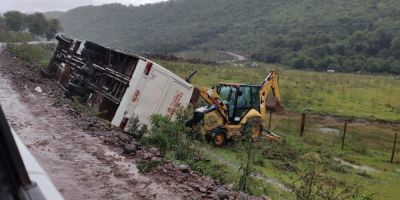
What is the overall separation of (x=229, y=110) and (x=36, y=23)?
264ft

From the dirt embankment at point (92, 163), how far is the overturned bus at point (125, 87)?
41.7 inches

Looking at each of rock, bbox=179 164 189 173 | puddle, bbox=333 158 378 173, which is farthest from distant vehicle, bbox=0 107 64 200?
puddle, bbox=333 158 378 173

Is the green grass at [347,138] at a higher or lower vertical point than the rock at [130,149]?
higher

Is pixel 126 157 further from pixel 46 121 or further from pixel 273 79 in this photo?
pixel 273 79

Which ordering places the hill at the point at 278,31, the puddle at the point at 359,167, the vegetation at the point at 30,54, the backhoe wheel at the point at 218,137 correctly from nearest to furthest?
1. the backhoe wheel at the point at 218,137
2. the puddle at the point at 359,167
3. the vegetation at the point at 30,54
4. the hill at the point at 278,31

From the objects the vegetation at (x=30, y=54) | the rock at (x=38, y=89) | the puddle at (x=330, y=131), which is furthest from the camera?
the vegetation at (x=30, y=54)

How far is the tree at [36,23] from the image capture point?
91.1 m

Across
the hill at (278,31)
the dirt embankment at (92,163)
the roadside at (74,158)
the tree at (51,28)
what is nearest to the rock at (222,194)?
the dirt embankment at (92,163)

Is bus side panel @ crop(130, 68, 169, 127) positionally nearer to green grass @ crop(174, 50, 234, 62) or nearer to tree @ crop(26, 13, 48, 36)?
tree @ crop(26, 13, 48, 36)

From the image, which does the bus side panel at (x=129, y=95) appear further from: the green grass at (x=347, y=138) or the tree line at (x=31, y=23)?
the tree line at (x=31, y=23)

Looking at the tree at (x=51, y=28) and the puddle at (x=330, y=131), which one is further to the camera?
the tree at (x=51, y=28)

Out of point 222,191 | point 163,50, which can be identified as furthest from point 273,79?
point 163,50

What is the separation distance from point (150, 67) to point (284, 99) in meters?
20.0

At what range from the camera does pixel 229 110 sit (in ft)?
59.3
